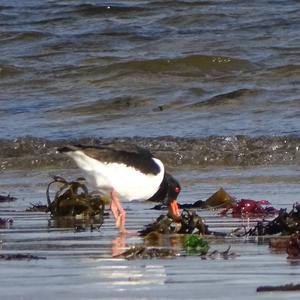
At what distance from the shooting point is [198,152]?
884 centimetres

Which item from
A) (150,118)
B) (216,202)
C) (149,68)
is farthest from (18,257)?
(149,68)

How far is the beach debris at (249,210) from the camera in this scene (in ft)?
20.0

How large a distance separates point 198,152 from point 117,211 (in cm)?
302

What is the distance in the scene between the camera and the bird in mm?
5742

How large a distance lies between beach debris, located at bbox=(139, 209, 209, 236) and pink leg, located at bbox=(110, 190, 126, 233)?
0.65 feet

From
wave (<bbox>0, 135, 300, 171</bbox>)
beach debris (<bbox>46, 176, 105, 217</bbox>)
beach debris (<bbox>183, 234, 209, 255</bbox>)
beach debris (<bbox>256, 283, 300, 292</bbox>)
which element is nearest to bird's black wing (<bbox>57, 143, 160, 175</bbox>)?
beach debris (<bbox>46, 176, 105, 217</bbox>)

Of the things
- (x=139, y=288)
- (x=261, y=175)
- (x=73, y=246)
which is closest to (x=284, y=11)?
(x=261, y=175)

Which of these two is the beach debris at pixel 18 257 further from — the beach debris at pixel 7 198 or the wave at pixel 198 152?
the wave at pixel 198 152

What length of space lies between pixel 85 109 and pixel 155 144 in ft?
6.57

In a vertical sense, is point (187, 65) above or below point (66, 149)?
above

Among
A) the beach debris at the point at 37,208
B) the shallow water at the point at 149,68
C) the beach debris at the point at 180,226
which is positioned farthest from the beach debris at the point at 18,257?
the shallow water at the point at 149,68

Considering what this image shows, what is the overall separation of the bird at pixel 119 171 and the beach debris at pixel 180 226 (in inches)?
11.4

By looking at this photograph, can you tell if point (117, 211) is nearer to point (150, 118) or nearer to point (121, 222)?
point (121, 222)

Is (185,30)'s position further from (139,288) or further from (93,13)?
(139,288)
